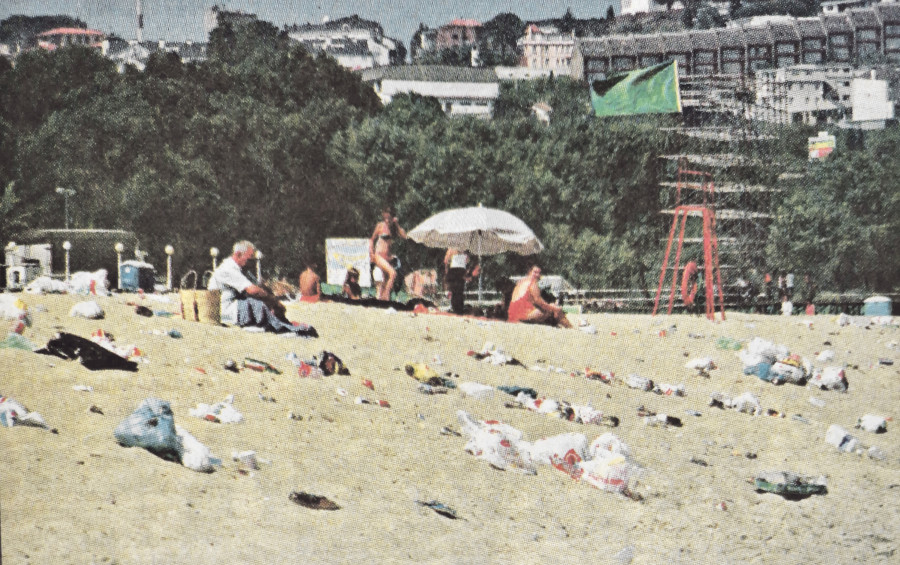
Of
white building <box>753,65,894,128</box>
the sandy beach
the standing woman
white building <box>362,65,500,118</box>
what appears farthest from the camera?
white building <box>362,65,500,118</box>

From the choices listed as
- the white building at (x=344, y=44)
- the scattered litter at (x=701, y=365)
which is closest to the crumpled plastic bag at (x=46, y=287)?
the scattered litter at (x=701, y=365)

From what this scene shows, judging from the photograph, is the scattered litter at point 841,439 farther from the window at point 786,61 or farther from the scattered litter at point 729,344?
the window at point 786,61

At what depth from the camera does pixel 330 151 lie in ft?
71.6

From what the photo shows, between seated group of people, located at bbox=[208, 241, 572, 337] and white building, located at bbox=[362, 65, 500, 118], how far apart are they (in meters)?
19.9

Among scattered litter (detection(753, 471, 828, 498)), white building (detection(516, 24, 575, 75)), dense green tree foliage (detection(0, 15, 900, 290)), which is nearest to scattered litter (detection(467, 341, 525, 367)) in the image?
scattered litter (detection(753, 471, 828, 498))

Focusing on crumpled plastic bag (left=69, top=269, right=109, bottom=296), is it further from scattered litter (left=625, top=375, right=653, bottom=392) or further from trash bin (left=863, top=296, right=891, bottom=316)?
trash bin (left=863, top=296, right=891, bottom=316)

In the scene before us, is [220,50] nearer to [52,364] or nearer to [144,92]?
[144,92]

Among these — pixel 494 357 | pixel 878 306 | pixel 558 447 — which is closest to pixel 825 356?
pixel 494 357

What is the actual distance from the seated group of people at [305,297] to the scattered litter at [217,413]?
205cm

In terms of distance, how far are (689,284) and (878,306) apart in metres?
2.19

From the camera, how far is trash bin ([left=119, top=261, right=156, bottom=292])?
37.6 feet

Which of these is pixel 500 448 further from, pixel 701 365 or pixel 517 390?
pixel 701 365

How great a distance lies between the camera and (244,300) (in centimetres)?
735

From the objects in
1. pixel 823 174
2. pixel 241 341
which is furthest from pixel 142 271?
pixel 823 174
